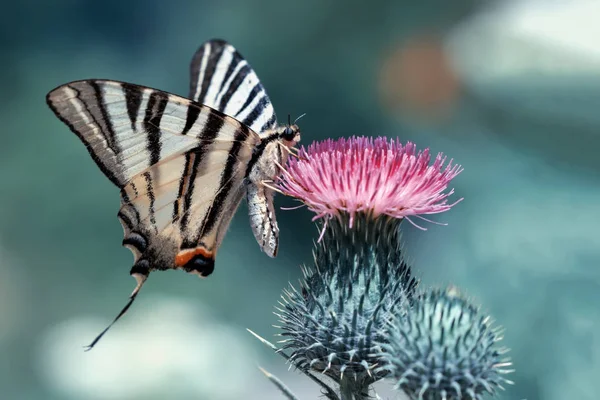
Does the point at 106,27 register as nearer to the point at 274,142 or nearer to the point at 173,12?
the point at 173,12

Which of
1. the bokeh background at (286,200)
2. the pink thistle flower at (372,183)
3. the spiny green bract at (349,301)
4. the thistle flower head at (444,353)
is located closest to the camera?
the thistle flower head at (444,353)

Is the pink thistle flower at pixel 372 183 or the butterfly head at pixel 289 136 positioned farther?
the butterfly head at pixel 289 136

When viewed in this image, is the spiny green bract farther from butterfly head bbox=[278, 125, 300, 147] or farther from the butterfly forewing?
the butterfly forewing

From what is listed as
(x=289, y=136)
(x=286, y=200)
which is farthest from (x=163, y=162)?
(x=286, y=200)

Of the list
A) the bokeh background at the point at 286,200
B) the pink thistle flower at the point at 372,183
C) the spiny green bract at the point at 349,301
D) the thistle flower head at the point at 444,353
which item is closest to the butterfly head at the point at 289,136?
the pink thistle flower at the point at 372,183

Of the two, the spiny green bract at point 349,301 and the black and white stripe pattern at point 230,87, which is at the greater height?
the black and white stripe pattern at point 230,87

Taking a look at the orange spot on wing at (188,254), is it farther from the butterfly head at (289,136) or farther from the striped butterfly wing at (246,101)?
the butterfly head at (289,136)

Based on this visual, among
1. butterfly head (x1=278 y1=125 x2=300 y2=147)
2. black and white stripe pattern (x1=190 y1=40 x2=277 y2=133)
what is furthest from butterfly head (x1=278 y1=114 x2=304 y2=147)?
black and white stripe pattern (x1=190 y1=40 x2=277 y2=133)
